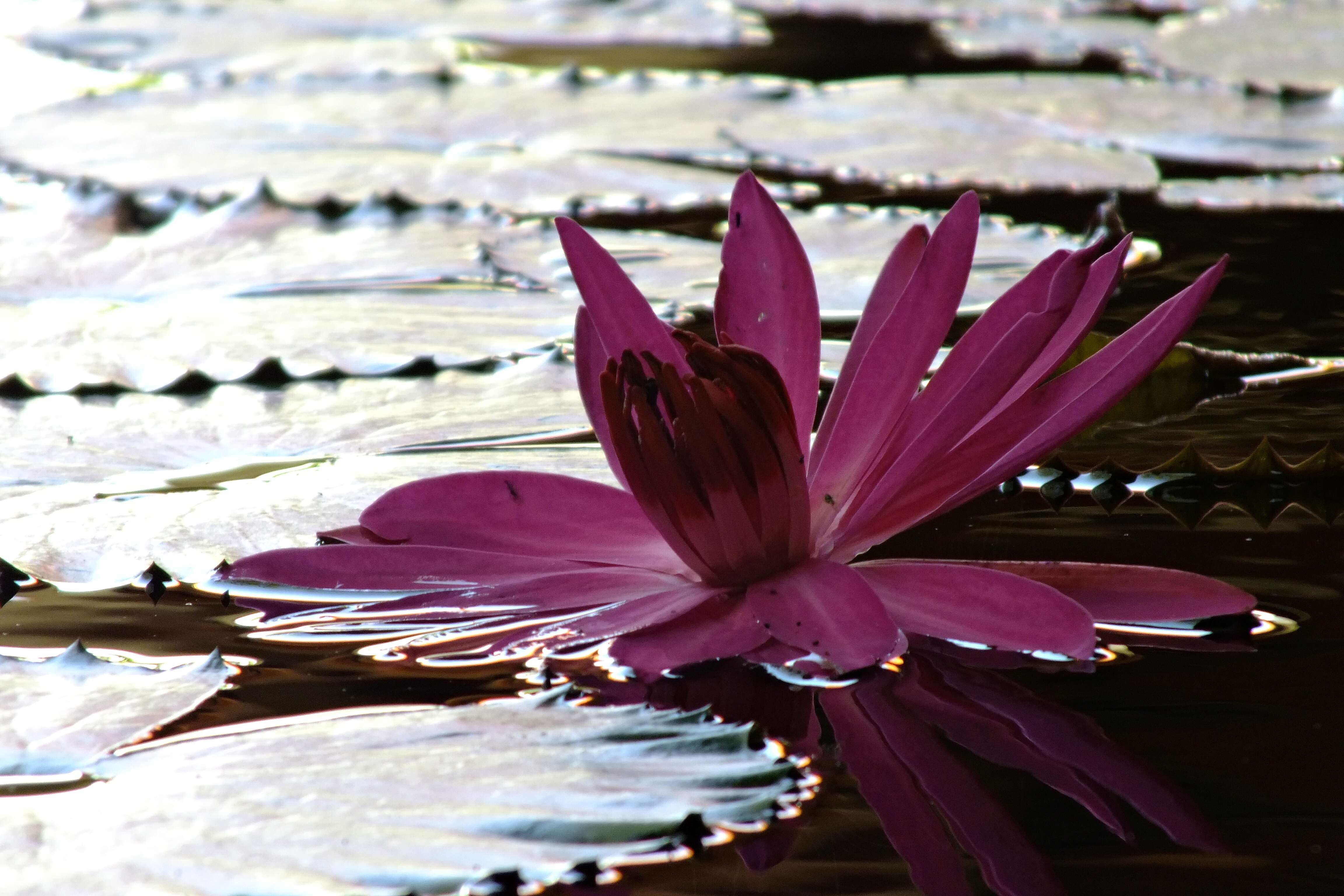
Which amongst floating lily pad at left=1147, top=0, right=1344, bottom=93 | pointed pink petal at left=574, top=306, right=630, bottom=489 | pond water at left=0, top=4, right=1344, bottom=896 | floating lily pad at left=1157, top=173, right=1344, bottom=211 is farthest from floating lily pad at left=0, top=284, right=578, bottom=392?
floating lily pad at left=1147, top=0, right=1344, bottom=93

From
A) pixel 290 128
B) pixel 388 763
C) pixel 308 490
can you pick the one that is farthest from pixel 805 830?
pixel 290 128

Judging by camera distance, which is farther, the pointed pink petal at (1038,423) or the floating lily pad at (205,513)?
the floating lily pad at (205,513)

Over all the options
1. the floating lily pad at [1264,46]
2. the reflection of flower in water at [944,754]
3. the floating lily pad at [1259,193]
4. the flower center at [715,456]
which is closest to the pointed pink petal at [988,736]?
the reflection of flower in water at [944,754]

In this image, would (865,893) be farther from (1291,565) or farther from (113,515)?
(113,515)

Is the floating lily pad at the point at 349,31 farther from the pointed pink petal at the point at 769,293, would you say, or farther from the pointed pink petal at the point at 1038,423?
the pointed pink petal at the point at 1038,423

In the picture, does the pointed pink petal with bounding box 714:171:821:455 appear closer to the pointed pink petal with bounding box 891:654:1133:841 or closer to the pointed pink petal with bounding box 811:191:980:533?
the pointed pink petal with bounding box 811:191:980:533
